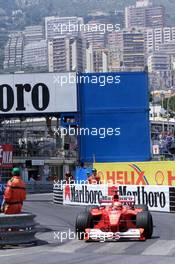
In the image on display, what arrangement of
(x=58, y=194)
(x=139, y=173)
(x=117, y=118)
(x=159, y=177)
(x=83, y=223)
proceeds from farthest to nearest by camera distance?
(x=117, y=118) → (x=139, y=173) → (x=58, y=194) → (x=159, y=177) → (x=83, y=223)

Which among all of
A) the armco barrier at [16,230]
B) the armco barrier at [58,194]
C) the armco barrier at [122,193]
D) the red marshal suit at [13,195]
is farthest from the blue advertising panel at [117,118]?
the armco barrier at [16,230]

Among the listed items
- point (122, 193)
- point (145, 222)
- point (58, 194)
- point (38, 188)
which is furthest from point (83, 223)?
point (38, 188)

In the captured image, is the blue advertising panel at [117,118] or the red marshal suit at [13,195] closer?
the red marshal suit at [13,195]

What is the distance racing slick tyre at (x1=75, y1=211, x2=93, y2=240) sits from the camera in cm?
1708

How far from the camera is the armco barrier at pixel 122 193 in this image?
27.6m

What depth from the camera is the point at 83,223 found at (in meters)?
17.1

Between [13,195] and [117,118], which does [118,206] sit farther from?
[117,118]

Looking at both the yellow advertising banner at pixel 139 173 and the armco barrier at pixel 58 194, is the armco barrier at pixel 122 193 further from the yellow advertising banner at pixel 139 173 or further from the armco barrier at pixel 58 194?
the yellow advertising banner at pixel 139 173

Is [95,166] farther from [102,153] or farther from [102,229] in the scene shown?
[102,229]

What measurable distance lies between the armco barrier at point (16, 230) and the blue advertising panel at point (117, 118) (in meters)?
26.4

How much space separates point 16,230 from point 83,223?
1802 mm

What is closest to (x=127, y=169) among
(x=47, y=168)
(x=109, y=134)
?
(x=109, y=134)

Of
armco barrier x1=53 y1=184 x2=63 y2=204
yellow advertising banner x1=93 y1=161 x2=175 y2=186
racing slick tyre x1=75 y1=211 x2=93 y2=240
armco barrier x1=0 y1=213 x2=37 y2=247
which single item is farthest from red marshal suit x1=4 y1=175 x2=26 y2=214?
armco barrier x1=53 y1=184 x2=63 y2=204

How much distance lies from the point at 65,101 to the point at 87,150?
3.15m
